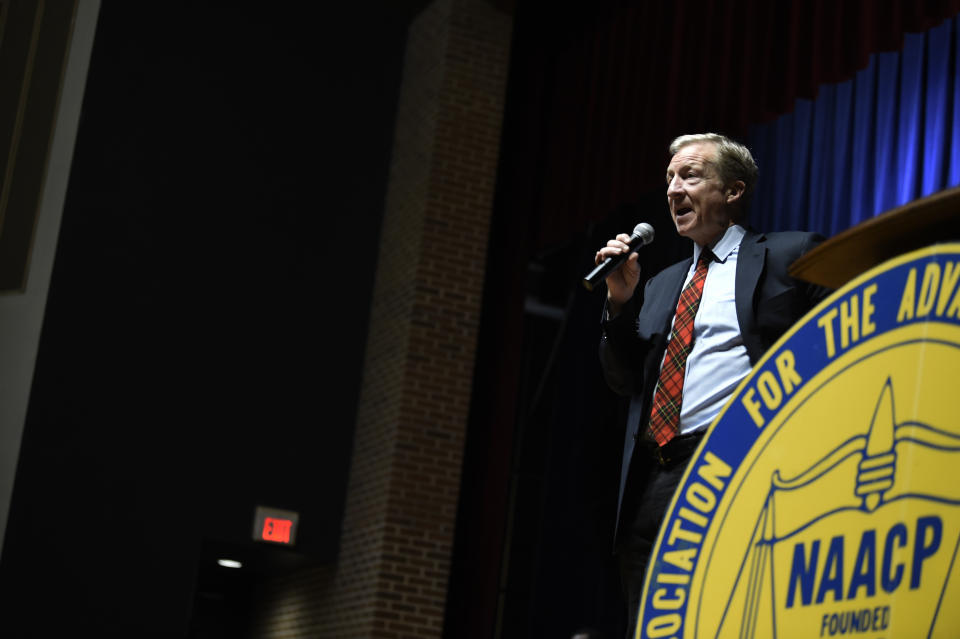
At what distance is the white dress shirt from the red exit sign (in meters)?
5.28

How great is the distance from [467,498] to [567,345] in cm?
109

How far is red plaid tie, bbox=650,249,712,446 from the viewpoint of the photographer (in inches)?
81.9

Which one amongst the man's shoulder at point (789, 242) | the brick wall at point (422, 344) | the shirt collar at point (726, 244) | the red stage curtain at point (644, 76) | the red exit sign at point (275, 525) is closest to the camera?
the man's shoulder at point (789, 242)

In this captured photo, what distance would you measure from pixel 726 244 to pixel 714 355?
11.1 inches

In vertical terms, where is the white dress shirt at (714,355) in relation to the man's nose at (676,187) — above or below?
below

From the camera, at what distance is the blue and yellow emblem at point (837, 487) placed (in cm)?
124

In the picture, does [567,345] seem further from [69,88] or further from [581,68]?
[69,88]

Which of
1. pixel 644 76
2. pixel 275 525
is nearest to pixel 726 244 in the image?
pixel 644 76

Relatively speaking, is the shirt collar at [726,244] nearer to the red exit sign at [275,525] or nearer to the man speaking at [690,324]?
the man speaking at [690,324]

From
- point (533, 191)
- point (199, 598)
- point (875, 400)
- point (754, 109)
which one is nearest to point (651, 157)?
point (754, 109)

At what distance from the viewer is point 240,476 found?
281 inches

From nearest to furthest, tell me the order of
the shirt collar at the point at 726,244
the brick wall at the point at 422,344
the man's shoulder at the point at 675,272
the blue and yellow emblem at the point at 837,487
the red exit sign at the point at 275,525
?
1. the blue and yellow emblem at the point at 837,487
2. the shirt collar at the point at 726,244
3. the man's shoulder at the point at 675,272
4. the brick wall at the point at 422,344
5. the red exit sign at the point at 275,525

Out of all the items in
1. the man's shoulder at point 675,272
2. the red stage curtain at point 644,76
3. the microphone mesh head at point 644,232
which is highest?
the red stage curtain at point 644,76

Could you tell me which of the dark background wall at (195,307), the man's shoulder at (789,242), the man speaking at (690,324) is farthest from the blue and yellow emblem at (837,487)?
the dark background wall at (195,307)
